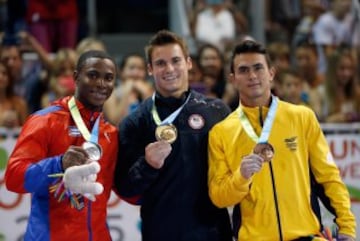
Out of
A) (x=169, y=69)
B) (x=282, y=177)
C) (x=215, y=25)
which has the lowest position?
(x=282, y=177)

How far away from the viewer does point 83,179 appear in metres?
5.34

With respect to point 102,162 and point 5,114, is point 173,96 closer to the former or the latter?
point 102,162

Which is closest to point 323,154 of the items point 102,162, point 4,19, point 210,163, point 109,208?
point 210,163

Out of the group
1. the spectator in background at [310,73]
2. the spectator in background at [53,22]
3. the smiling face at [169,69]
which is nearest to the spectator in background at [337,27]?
the spectator in background at [310,73]

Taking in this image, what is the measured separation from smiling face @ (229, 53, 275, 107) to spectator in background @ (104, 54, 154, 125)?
2.67 metres

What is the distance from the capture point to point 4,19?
11492mm

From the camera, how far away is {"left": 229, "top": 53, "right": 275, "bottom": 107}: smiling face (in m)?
5.86

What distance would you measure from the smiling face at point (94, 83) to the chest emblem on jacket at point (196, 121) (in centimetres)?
58

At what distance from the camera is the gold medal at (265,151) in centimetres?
546

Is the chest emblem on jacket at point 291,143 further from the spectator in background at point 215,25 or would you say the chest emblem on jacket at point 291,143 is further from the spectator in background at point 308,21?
the spectator in background at point 308,21

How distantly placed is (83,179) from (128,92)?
3.78 m

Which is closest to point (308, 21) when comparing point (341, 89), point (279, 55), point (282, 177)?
point (279, 55)

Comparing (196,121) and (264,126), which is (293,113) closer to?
(264,126)

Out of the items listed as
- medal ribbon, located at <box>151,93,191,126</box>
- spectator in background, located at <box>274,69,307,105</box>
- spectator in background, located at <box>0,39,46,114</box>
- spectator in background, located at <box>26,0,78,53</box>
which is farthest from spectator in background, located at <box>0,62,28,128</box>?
medal ribbon, located at <box>151,93,191,126</box>
